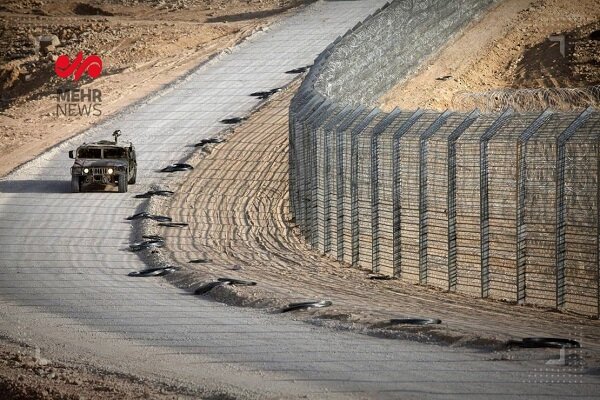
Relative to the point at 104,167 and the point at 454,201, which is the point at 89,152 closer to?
the point at 104,167

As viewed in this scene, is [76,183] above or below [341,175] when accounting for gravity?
below

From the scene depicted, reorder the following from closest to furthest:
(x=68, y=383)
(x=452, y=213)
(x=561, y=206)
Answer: (x=68, y=383) < (x=561, y=206) < (x=452, y=213)

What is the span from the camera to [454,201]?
2141 cm

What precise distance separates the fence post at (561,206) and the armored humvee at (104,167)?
14378 mm

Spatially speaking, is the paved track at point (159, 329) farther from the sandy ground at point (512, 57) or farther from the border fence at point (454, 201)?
the sandy ground at point (512, 57)

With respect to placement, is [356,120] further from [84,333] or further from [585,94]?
[585,94]

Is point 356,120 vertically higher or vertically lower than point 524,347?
higher

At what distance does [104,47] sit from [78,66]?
2748mm

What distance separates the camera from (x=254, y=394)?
1402 cm

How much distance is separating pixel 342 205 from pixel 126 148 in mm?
9612

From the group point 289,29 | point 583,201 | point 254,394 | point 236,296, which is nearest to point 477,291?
point 583,201

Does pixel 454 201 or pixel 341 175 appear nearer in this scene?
pixel 454 201

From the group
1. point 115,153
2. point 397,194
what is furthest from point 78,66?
point 397,194

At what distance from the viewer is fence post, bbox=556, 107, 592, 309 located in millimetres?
19094
